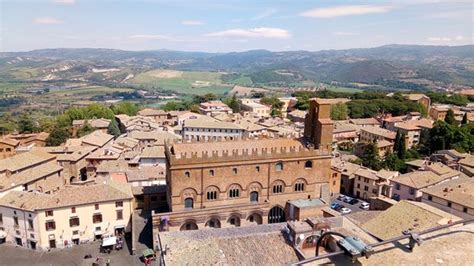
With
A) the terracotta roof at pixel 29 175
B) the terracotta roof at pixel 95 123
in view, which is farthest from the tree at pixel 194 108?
the terracotta roof at pixel 29 175

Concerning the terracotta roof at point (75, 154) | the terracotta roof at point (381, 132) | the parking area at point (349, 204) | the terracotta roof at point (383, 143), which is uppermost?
the terracotta roof at point (75, 154)

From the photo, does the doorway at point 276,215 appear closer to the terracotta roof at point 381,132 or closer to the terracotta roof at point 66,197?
the terracotta roof at point 66,197

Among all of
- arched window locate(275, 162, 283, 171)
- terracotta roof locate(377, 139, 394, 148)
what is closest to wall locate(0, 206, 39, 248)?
arched window locate(275, 162, 283, 171)

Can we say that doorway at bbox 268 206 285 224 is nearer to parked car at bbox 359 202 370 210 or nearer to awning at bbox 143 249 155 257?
awning at bbox 143 249 155 257

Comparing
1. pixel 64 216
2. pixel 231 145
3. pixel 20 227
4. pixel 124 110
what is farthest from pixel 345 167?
pixel 124 110

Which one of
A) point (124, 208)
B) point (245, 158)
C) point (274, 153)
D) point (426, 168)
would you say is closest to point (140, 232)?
point (124, 208)

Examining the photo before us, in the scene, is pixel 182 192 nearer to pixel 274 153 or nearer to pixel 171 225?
pixel 171 225
